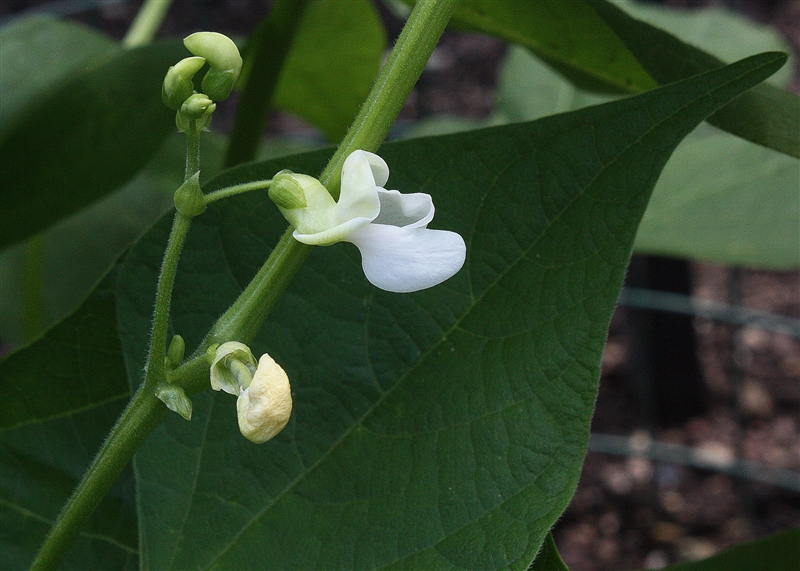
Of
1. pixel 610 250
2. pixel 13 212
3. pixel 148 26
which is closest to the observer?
pixel 610 250

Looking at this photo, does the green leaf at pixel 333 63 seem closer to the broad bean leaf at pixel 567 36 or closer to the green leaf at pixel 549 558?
the broad bean leaf at pixel 567 36

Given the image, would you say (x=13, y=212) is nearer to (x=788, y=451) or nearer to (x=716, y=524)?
(x=716, y=524)

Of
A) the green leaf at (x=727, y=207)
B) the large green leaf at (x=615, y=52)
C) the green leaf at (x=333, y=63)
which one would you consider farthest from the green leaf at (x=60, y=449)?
the green leaf at (x=727, y=207)

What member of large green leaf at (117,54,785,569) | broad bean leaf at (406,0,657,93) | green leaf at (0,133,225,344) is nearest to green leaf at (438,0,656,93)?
broad bean leaf at (406,0,657,93)

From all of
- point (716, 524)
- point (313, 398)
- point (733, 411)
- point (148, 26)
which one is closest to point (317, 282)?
point (313, 398)

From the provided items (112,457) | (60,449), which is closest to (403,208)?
(112,457)

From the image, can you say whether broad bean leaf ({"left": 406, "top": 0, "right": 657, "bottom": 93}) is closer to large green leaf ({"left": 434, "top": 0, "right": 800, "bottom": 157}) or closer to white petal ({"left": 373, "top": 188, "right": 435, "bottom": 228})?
large green leaf ({"left": 434, "top": 0, "right": 800, "bottom": 157})
